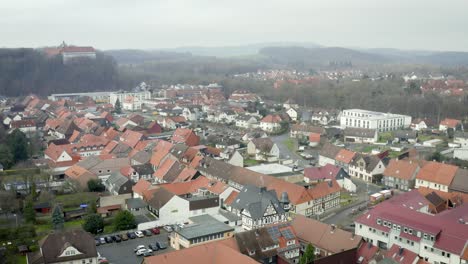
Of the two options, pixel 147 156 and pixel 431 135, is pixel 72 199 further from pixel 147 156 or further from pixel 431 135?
pixel 431 135

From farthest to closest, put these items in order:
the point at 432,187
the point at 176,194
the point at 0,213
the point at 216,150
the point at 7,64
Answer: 1. the point at 7,64
2. the point at 216,150
3. the point at 432,187
4. the point at 176,194
5. the point at 0,213

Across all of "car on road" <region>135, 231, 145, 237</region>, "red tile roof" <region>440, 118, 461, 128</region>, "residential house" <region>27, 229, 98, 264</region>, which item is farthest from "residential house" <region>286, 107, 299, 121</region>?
"residential house" <region>27, 229, 98, 264</region>

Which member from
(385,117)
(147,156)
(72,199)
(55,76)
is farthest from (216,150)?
(55,76)

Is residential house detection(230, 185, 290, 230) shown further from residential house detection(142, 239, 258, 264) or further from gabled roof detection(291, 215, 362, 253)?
residential house detection(142, 239, 258, 264)

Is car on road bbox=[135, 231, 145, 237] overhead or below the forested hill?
below

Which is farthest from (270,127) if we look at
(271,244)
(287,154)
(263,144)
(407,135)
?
(271,244)

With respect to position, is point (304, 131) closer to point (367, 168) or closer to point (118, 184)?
point (367, 168)
